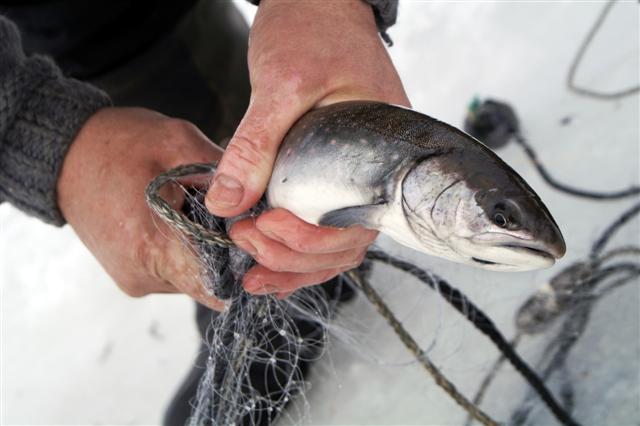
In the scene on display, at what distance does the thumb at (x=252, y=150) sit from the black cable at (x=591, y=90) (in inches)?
76.5

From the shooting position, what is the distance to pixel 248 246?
125cm

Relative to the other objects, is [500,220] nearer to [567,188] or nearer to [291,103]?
[291,103]

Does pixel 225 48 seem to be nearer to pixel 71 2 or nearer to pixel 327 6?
pixel 71 2

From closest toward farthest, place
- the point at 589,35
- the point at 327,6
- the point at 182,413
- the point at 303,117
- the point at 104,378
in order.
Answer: the point at 303,117
the point at 327,6
the point at 182,413
the point at 104,378
the point at 589,35

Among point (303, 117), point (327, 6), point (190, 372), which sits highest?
point (327, 6)

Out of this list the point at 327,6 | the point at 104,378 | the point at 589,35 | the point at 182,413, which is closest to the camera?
the point at 327,6

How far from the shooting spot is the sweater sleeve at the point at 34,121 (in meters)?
1.46

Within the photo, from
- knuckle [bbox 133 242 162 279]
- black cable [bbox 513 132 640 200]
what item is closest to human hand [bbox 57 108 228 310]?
knuckle [bbox 133 242 162 279]

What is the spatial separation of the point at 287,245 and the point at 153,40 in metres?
1.26

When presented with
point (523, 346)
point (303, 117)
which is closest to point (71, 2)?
point (303, 117)

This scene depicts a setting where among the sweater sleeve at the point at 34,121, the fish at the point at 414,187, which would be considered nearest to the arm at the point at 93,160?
the sweater sleeve at the point at 34,121

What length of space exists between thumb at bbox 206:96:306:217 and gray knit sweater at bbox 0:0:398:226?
1.71 ft

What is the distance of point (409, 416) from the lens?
181 centimetres

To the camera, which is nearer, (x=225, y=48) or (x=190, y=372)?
(x=190, y=372)
